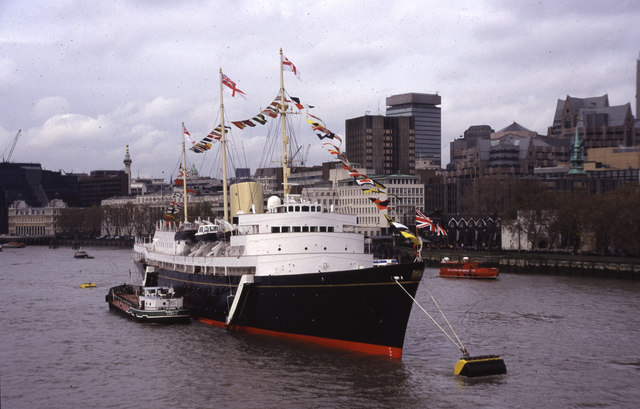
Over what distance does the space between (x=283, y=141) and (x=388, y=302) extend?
15187 millimetres

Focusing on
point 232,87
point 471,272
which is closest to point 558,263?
point 471,272

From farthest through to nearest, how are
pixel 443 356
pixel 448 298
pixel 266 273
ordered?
pixel 448 298 < pixel 266 273 < pixel 443 356

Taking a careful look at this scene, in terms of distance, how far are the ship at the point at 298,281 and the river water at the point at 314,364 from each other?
1.03 meters

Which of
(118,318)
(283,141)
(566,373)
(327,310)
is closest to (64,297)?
(118,318)

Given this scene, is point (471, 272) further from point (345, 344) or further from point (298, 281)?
point (298, 281)

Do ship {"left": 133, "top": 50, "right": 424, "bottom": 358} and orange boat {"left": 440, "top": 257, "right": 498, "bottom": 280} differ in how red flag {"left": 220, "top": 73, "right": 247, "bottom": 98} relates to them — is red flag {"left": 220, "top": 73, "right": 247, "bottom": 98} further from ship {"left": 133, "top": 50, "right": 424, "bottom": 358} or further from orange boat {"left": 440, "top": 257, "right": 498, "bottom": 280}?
orange boat {"left": 440, "top": 257, "right": 498, "bottom": 280}

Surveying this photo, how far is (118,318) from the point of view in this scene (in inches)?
2175

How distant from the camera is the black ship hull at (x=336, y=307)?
3822 centimetres

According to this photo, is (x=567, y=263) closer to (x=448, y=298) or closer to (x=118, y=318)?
(x=448, y=298)

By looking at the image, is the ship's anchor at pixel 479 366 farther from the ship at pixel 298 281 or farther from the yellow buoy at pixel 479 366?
the ship at pixel 298 281

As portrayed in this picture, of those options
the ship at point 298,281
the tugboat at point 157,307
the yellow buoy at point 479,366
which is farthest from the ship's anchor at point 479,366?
the tugboat at point 157,307

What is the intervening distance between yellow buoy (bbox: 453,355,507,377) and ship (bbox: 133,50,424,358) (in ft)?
13.0

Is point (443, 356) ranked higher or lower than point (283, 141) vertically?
lower

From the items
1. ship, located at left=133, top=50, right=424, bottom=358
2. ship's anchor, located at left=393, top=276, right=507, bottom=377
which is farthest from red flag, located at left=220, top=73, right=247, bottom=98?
ship's anchor, located at left=393, top=276, right=507, bottom=377
